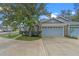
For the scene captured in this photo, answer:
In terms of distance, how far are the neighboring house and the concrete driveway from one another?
18cm

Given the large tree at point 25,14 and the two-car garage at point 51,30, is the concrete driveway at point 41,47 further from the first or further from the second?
the large tree at point 25,14

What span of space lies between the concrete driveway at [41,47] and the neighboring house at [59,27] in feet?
0.61

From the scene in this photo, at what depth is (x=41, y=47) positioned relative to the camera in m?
6.05

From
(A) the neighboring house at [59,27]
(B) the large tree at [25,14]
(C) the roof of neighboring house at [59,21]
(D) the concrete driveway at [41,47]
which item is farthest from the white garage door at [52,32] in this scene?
(B) the large tree at [25,14]

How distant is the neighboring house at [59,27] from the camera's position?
238 inches

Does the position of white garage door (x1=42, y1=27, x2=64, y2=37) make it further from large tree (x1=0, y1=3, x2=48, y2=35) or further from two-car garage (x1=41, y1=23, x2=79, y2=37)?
large tree (x1=0, y1=3, x2=48, y2=35)

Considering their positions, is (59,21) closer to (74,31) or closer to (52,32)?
(52,32)

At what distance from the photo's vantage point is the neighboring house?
238 inches

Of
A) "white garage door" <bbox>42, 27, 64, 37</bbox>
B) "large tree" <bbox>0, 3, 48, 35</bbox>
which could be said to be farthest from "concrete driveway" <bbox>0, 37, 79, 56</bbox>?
"large tree" <bbox>0, 3, 48, 35</bbox>

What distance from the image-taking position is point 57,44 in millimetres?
6188

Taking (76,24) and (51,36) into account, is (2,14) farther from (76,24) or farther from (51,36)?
(76,24)

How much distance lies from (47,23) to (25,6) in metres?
0.85

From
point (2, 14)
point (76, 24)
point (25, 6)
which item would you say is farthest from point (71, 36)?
point (2, 14)

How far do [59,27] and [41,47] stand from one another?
2.95 feet
